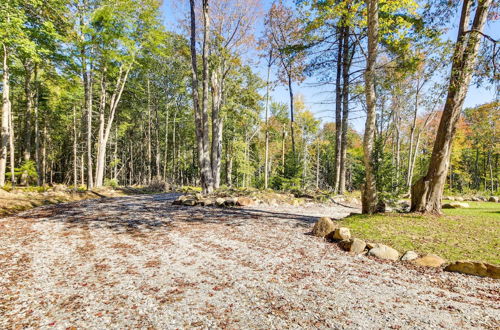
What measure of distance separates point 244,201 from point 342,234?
4.69m

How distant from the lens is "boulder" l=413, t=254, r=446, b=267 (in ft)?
11.2

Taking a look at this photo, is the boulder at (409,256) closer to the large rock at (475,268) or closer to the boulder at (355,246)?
the large rock at (475,268)

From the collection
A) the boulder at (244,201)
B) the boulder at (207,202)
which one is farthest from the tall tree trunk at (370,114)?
the boulder at (207,202)

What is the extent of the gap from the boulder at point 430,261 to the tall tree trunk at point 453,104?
2773mm

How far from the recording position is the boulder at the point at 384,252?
377 centimetres

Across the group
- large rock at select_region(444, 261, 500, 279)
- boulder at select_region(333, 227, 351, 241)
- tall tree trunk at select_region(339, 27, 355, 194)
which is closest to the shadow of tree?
boulder at select_region(333, 227, 351, 241)

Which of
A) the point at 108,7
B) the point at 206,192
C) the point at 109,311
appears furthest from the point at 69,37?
Answer: the point at 109,311

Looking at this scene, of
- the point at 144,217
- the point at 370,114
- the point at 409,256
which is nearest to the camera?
the point at 409,256

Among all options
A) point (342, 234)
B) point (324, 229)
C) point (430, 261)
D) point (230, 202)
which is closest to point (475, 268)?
point (430, 261)

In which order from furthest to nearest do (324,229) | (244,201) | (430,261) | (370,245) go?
(244,201), (324,229), (370,245), (430,261)

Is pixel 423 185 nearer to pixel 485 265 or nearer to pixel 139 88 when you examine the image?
pixel 485 265

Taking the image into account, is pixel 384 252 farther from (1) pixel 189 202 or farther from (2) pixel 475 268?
(1) pixel 189 202

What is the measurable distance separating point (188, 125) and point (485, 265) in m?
27.6

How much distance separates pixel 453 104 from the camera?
5637mm
